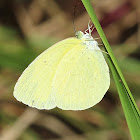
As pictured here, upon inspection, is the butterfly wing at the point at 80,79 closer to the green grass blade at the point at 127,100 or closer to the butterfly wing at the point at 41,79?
the butterfly wing at the point at 41,79

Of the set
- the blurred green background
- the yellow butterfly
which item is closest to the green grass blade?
the yellow butterfly

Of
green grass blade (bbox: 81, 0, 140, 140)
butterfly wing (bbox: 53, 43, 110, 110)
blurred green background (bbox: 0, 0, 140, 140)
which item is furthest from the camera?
blurred green background (bbox: 0, 0, 140, 140)

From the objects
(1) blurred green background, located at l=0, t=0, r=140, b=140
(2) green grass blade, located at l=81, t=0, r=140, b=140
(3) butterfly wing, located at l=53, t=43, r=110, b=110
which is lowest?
(2) green grass blade, located at l=81, t=0, r=140, b=140

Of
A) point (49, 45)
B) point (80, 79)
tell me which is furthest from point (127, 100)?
point (49, 45)

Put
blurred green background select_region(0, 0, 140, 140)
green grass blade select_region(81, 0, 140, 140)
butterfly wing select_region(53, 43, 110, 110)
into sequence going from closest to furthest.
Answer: green grass blade select_region(81, 0, 140, 140) < butterfly wing select_region(53, 43, 110, 110) < blurred green background select_region(0, 0, 140, 140)

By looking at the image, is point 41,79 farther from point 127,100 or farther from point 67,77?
point 127,100

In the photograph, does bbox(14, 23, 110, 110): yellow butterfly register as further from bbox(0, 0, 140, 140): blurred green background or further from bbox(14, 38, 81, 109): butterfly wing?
bbox(0, 0, 140, 140): blurred green background

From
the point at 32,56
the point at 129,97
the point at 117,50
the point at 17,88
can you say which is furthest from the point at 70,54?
the point at 117,50
